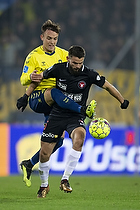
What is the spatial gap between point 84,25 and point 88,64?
1.21 m

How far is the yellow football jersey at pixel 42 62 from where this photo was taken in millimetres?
7785

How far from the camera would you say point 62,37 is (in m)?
15.0

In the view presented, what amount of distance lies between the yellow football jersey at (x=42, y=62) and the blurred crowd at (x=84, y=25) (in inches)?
262

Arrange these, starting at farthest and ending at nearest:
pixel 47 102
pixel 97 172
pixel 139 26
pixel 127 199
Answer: pixel 139 26 < pixel 97 172 < pixel 47 102 < pixel 127 199

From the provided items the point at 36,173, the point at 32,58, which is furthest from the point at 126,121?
the point at 32,58

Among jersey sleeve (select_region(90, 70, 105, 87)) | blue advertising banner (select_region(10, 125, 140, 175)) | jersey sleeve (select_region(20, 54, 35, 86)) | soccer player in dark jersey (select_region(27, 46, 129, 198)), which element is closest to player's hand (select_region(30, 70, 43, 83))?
soccer player in dark jersey (select_region(27, 46, 129, 198))

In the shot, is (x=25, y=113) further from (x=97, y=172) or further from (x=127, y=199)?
(x=127, y=199)

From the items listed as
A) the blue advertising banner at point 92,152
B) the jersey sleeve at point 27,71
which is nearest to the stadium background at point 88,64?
the blue advertising banner at point 92,152

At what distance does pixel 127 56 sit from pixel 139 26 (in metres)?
1.10

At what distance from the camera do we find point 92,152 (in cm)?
1331

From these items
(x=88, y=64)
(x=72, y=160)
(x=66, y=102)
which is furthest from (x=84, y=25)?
(x=72, y=160)

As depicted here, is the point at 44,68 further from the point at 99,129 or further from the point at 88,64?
the point at 88,64

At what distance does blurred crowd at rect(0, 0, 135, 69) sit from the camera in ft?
48.6

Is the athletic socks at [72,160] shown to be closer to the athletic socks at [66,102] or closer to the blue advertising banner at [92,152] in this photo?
the athletic socks at [66,102]
